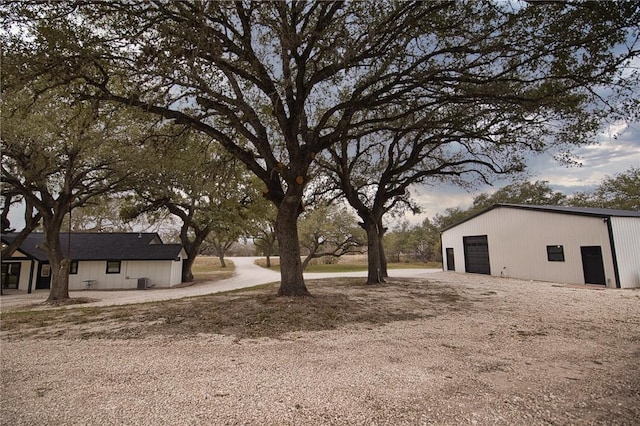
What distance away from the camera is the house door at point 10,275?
76.5 ft

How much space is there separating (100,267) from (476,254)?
2796cm

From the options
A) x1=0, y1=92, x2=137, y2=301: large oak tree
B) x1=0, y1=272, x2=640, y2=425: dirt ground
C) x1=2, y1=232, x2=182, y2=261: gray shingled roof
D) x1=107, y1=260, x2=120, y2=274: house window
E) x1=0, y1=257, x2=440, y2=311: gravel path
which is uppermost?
x1=0, y1=92, x2=137, y2=301: large oak tree

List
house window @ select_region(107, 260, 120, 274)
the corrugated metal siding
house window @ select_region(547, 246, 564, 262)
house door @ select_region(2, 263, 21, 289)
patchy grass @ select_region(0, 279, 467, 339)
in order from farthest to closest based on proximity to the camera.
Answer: house window @ select_region(107, 260, 120, 274), house door @ select_region(2, 263, 21, 289), house window @ select_region(547, 246, 564, 262), the corrugated metal siding, patchy grass @ select_region(0, 279, 467, 339)

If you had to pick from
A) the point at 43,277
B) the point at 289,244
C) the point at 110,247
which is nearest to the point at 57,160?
the point at 289,244

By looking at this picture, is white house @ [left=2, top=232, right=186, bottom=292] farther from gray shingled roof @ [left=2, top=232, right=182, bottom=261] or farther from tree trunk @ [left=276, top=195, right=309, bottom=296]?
tree trunk @ [left=276, top=195, right=309, bottom=296]

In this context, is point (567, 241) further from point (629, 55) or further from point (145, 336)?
point (145, 336)

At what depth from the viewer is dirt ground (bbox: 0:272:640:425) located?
2855 millimetres

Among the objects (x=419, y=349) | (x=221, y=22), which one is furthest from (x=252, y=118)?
(x=419, y=349)

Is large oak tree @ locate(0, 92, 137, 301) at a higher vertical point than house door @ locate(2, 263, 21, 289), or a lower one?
higher

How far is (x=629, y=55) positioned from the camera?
584cm

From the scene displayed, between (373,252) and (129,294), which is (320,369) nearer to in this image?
(373,252)

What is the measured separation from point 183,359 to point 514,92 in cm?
874

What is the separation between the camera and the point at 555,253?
17203mm

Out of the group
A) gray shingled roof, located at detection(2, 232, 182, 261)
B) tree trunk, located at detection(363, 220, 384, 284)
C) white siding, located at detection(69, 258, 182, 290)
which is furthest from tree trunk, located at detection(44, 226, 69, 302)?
tree trunk, located at detection(363, 220, 384, 284)
